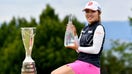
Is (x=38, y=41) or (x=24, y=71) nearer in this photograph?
(x=24, y=71)

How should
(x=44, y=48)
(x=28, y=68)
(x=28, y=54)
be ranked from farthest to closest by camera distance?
(x=44, y=48) < (x=28, y=54) < (x=28, y=68)

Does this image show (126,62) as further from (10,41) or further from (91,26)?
(91,26)

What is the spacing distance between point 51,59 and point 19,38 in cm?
261

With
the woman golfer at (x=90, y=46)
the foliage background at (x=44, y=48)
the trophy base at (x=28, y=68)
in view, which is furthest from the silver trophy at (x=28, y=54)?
the foliage background at (x=44, y=48)

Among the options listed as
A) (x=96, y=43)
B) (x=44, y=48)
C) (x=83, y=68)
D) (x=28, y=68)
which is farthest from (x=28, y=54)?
(x=44, y=48)

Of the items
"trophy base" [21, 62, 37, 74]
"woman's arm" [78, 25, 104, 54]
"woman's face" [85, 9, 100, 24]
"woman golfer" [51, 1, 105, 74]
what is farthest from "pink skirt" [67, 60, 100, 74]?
"trophy base" [21, 62, 37, 74]

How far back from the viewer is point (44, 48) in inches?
1545

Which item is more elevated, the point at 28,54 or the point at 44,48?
the point at 28,54

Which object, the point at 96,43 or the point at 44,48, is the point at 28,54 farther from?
the point at 44,48

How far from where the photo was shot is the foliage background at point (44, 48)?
124 ft

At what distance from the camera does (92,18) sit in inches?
362

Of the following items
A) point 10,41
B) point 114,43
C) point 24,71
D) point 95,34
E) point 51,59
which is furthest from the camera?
point 114,43

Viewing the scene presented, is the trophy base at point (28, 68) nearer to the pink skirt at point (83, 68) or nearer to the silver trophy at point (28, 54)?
the silver trophy at point (28, 54)

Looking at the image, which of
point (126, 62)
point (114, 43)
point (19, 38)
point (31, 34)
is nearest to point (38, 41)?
point (19, 38)
